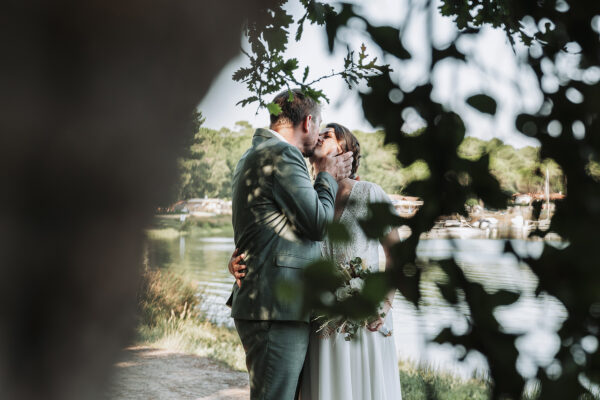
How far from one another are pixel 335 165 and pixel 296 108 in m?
0.31

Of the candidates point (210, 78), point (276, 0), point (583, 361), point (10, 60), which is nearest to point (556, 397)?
point (583, 361)

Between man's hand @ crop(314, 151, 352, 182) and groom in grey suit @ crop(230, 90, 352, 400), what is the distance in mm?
181

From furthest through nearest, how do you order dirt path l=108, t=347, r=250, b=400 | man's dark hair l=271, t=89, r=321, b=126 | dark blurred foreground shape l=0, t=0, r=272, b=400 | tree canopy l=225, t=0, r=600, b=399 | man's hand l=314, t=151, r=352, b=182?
dirt path l=108, t=347, r=250, b=400, dark blurred foreground shape l=0, t=0, r=272, b=400, man's hand l=314, t=151, r=352, b=182, man's dark hair l=271, t=89, r=321, b=126, tree canopy l=225, t=0, r=600, b=399

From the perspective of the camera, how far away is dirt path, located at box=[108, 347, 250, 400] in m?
4.80

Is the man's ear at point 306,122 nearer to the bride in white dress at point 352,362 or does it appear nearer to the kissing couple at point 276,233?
the kissing couple at point 276,233

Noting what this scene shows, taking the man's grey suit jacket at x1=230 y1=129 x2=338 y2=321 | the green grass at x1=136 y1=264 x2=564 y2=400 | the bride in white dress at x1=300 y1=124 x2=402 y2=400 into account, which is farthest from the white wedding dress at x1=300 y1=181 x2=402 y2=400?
the green grass at x1=136 y1=264 x2=564 y2=400

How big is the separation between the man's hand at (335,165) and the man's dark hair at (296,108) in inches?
9.1

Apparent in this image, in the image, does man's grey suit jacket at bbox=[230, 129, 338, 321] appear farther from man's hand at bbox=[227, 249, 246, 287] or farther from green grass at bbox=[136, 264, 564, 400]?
green grass at bbox=[136, 264, 564, 400]

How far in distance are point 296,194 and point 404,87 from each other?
1485 millimetres

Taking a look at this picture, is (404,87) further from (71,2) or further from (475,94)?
(71,2)

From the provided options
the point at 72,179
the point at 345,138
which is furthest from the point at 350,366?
the point at 72,179

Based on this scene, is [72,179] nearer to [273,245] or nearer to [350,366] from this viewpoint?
[273,245]

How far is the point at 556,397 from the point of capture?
389 millimetres

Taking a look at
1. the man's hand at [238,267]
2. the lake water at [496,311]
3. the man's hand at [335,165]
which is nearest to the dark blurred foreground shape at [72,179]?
the man's hand at [335,165]
